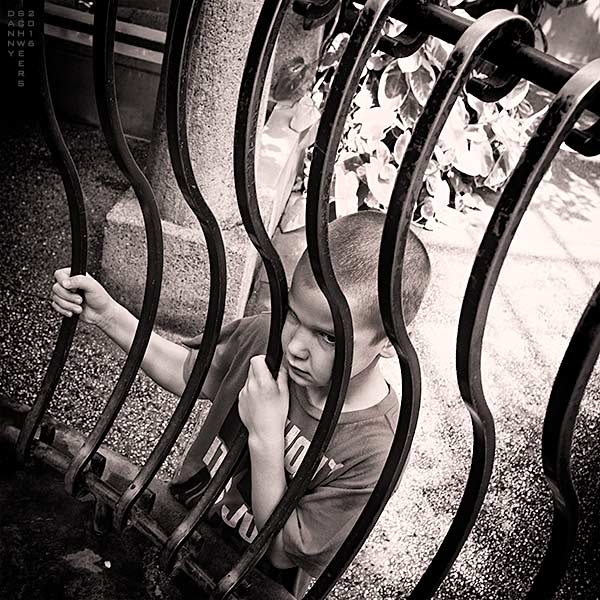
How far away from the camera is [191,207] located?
4.02 ft

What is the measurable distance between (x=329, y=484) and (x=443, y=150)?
9.41 feet

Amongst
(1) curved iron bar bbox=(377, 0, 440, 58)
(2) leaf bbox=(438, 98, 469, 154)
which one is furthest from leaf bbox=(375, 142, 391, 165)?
(1) curved iron bar bbox=(377, 0, 440, 58)

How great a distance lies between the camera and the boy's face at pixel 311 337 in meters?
1.46

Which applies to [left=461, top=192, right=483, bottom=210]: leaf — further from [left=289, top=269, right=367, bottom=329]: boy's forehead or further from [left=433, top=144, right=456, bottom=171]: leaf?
[left=289, top=269, right=367, bottom=329]: boy's forehead

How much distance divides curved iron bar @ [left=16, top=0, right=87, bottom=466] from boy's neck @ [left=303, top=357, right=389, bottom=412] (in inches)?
17.8

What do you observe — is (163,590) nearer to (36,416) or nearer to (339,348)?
(36,416)

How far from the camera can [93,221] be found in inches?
141

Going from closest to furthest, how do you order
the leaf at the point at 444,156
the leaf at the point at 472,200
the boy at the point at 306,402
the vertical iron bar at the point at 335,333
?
the vertical iron bar at the point at 335,333 → the boy at the point at 306,402 → the leaf at the point at 444,156 → the leaf at the point at 472,200

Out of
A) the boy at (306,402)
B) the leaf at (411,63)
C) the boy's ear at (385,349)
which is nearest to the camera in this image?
the boy at (306,402)

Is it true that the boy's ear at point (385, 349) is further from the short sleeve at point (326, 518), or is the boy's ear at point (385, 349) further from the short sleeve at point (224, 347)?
the short sleeve at point (224, 347)

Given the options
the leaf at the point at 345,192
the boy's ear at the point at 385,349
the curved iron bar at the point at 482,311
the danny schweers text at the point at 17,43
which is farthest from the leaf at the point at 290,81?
the curved iron bar at the point at 482,311

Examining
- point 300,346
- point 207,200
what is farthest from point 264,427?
point 207,200

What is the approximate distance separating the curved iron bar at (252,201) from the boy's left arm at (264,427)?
23 millimetres

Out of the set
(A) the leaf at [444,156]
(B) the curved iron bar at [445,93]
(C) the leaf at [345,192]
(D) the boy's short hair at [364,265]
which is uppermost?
(B) the curved iron bar at [445,93]
